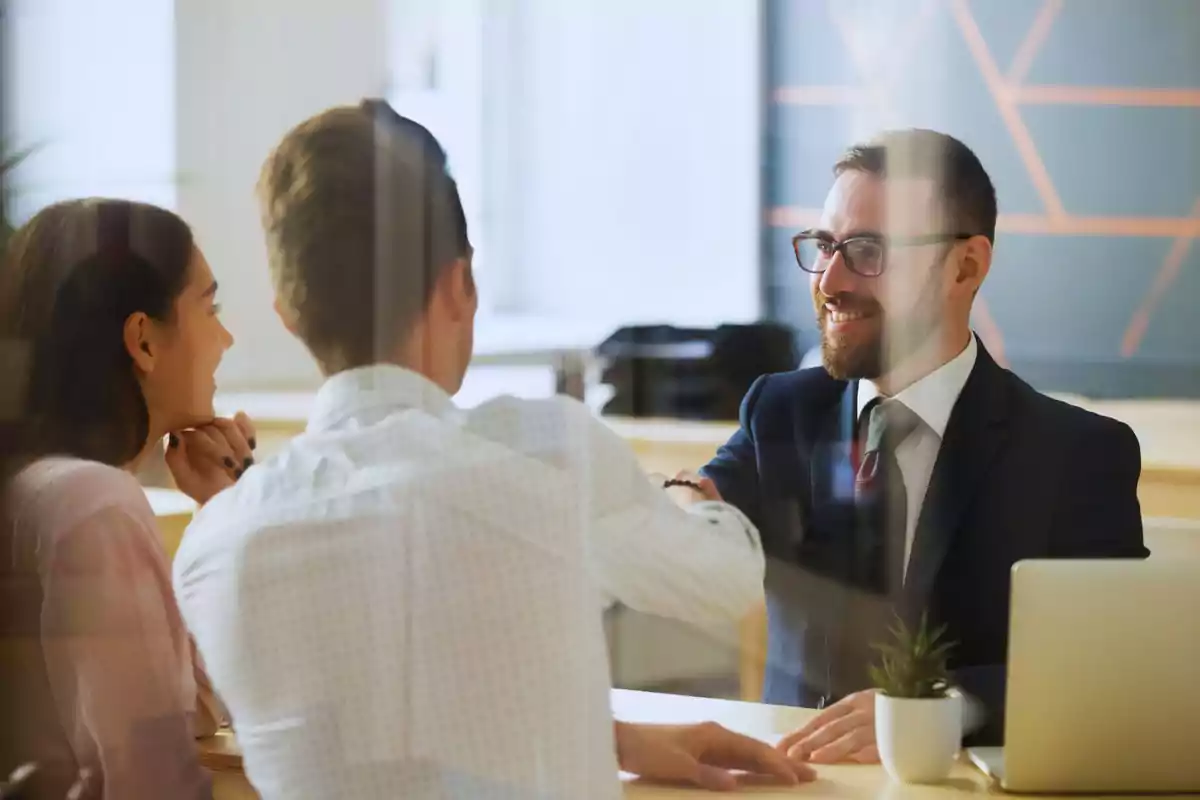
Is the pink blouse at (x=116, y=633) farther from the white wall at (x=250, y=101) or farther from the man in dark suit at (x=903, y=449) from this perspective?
the man in dark suit at (x=903, y=449)

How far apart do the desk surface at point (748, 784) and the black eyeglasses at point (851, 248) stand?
473 millimetres

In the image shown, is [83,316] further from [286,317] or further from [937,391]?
[937,391]

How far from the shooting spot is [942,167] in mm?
1575

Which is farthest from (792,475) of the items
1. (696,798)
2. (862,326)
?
(696,798)

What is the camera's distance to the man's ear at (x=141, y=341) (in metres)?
1.43

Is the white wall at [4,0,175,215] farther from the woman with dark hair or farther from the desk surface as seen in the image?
the desk surface

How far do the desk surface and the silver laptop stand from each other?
7 cm

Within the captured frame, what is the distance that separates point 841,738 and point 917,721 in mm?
80

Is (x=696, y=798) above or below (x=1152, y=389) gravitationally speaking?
below

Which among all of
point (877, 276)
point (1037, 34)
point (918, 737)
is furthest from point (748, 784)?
point (1037, 34)

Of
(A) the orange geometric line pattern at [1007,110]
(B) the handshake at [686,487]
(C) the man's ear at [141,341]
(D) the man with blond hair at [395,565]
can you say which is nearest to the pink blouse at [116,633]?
(C) the man's ear at [141,341]

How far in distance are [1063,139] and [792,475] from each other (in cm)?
51

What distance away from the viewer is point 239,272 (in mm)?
1373

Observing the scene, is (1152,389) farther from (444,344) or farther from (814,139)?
(444,344)
